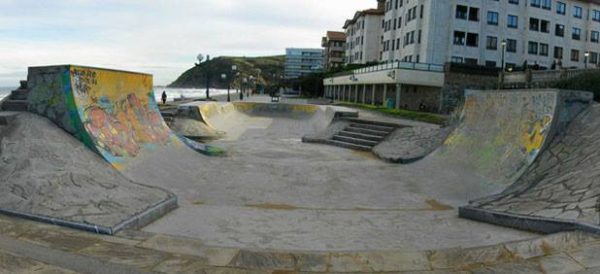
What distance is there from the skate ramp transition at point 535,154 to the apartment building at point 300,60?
15619 centimetres

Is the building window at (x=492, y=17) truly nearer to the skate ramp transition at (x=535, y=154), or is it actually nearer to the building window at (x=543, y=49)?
the building window at (x=543, y=49)

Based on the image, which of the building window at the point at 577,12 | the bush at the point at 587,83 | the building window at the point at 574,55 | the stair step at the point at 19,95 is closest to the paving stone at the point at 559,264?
the stair step at the point at 19,95

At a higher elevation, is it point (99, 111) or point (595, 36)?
point (595, 36)

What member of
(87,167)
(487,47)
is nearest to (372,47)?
(487,47)

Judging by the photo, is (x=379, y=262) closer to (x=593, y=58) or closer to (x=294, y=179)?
(x=294, y=179)

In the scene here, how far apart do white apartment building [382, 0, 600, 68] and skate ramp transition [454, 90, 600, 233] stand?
109ft

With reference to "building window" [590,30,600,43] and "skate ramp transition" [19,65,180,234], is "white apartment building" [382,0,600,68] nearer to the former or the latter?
"building window" [590,30,600,43]

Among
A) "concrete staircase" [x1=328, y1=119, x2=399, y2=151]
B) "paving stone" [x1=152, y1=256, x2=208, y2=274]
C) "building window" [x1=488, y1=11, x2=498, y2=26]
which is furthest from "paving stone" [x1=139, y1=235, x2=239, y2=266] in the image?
"building window" [x1=488, y1=11, x2=498, y2=26]

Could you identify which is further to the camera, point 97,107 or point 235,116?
point 235,116

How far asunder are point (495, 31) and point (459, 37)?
4.75 m

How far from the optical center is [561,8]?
50906 millimetres

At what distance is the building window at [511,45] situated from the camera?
47.2 metres

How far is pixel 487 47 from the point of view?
46469 mm

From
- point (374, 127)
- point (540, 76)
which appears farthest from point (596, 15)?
point (374, 127)
